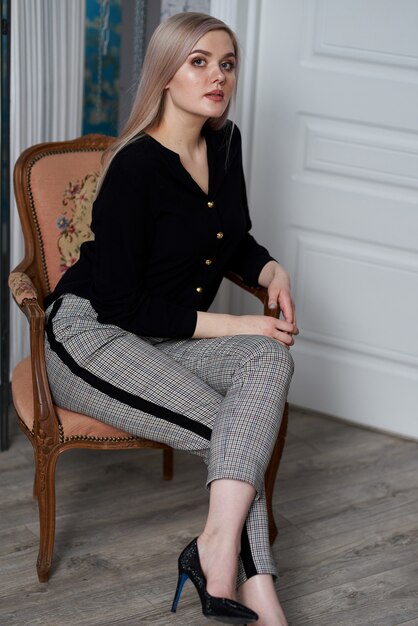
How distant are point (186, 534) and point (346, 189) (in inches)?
49.0

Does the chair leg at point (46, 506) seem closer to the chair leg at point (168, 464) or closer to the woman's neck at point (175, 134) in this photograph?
the chair leg at point (168, 464)

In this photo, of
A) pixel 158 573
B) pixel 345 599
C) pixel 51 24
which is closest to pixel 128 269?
pixel 158 573

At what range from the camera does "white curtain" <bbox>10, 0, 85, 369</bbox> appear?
295 centimetres

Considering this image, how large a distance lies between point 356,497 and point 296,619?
2.20ft

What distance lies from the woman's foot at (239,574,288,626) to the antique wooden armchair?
42 cm

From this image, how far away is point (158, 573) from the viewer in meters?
2.36

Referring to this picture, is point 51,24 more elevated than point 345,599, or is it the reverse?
point 51,24

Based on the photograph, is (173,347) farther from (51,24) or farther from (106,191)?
(51,24)

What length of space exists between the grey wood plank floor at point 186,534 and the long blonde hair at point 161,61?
37.1 inches

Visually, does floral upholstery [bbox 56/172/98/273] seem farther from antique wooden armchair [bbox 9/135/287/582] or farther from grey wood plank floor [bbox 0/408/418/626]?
grey wood plank floor [bbox 0/408/418/626]

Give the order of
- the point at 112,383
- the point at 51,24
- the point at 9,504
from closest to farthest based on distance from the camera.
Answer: the point at 112,383 < the point at 9,504 < the point at 51,24

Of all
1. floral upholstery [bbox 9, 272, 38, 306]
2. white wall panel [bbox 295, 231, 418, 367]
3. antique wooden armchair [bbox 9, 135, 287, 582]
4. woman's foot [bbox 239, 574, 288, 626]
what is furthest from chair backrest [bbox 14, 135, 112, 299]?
woman's foot [bbox 239, 574, 288, 626]

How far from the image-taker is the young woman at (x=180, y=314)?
1.99 m

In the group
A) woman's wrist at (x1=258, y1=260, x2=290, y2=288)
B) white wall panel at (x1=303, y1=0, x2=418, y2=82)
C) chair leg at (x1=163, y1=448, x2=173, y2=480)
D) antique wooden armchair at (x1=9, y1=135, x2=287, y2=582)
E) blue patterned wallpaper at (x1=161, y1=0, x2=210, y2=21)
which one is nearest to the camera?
antique wooden armchair at (x1=9, y1=135, x2=287, y2=582)
